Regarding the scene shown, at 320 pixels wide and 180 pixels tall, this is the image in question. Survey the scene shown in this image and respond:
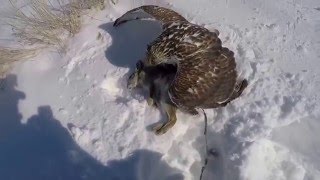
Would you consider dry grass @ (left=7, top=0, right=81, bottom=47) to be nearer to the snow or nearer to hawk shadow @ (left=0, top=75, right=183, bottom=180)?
the snow

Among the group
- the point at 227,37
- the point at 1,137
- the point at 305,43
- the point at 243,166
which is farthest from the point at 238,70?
the point at 1,137

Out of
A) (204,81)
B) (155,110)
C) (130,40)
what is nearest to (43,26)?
(130,40)

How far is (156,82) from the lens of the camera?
4.02m

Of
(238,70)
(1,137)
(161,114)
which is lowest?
(1,137)

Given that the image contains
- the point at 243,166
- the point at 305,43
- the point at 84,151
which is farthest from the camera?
the point at 305,43

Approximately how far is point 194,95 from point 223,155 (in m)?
0.54

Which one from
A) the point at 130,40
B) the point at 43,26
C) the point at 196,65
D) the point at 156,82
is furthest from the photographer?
the point at 43,26

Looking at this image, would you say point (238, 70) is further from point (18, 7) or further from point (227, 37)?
point (18, 7)

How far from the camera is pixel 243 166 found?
135 inches

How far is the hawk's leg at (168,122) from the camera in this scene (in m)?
3.85

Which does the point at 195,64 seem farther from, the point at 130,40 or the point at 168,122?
the point at 130,40

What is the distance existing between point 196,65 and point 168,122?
564 mm

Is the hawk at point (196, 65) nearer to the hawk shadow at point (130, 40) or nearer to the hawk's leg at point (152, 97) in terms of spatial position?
the hawk's leg at point (152, 97)

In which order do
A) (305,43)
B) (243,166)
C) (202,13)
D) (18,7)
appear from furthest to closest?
1. (18,7)
2. (202,13)
3. (305,43)
4. (243,166)
